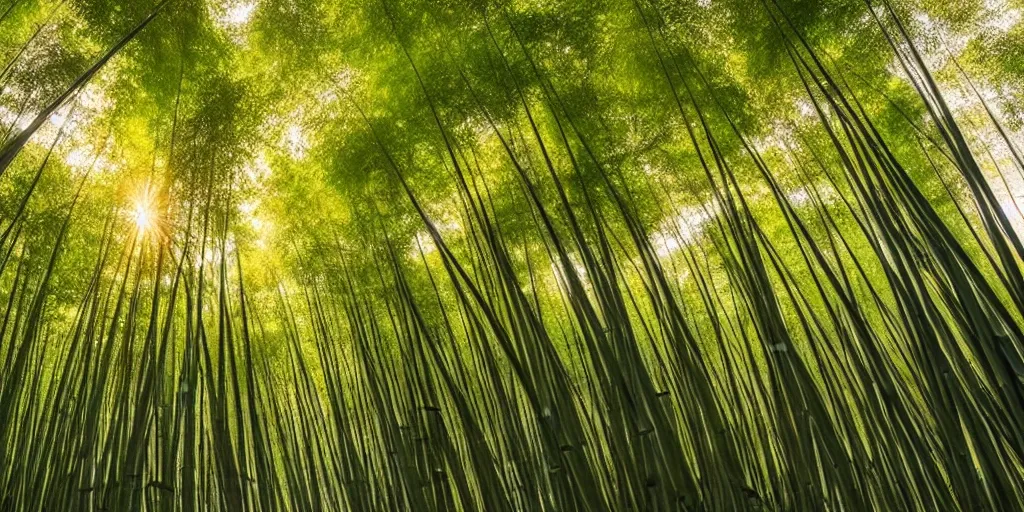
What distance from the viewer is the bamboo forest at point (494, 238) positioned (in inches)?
98.2

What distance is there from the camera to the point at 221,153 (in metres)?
3.79

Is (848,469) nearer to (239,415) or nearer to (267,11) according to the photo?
(239,415)

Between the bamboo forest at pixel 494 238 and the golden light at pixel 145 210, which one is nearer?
the bamboo forest at pixel 494 238

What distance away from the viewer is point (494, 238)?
2.82m

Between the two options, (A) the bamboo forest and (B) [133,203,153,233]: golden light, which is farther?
(B) [133,203,153,233]: golden light

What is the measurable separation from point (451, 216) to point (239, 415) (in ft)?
7.95

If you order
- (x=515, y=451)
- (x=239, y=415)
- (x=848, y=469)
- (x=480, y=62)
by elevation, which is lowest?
(x=848, y=469)

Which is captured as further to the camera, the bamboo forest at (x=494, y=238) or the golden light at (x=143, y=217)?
the golden light at (x=143, y=217)

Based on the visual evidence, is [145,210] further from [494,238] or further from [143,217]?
[494,238]

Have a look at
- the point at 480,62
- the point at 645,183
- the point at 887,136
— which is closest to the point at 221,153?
the point at 480,62

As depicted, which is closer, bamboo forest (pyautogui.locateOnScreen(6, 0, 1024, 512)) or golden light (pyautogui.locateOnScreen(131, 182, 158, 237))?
bamboo forest (pyautogui.locateOnScreen(6, 0, 1024, 512))

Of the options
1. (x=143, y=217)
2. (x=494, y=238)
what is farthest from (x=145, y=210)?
(x=494, y=238)

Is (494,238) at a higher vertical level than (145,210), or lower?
lower

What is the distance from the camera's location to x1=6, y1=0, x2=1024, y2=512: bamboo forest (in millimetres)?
2494
